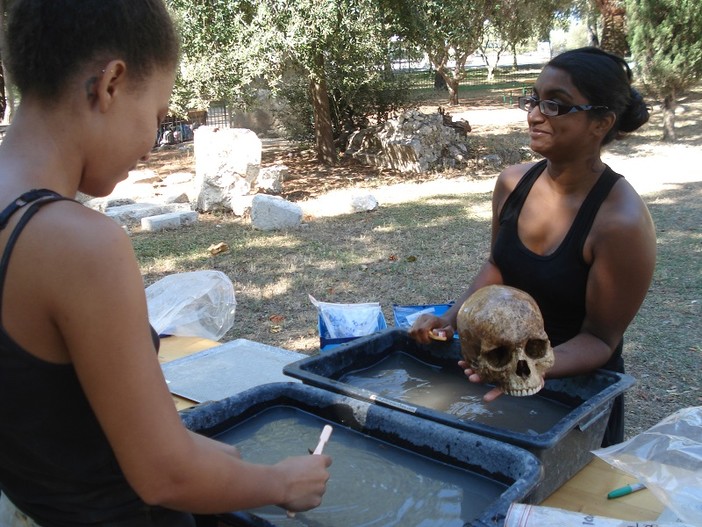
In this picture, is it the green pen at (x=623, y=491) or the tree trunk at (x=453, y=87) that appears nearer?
the green pen at (x=623, y=491)

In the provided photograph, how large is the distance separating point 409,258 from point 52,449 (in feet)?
19.2

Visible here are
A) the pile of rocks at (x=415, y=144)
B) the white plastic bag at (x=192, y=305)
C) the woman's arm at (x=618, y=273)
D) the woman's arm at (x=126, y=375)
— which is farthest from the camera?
the pile of rocks at (x=415, y=144)

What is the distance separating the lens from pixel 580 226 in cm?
230

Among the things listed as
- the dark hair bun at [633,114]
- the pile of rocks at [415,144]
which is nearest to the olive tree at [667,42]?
the pile of rocks at [415,144]

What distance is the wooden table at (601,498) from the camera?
1633mm

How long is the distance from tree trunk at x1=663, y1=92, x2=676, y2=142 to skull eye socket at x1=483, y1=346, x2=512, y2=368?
44.2 ft

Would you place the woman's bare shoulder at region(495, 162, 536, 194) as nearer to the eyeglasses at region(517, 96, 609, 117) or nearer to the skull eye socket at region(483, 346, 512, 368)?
the eyeglasses at region(517, 96, 609, 117)

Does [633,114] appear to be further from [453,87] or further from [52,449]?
[453,87]

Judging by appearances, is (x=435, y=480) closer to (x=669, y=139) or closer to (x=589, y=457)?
(x=589, y=457)

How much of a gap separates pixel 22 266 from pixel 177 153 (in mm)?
15284

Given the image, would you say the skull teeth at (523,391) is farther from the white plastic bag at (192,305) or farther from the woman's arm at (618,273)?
the white plastic bag at (192,305)

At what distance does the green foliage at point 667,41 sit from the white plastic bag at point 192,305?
39.7 ft

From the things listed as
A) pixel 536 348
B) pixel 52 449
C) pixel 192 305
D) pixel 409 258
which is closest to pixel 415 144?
pixel 409 258

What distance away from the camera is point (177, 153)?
1566 centimetres
